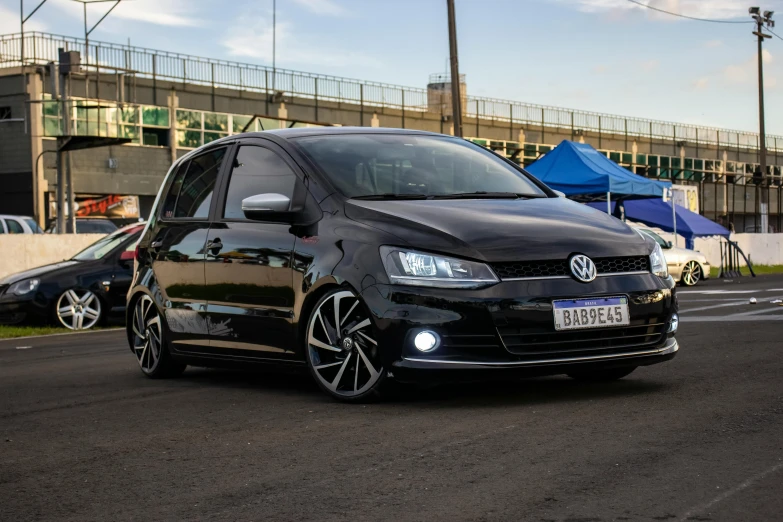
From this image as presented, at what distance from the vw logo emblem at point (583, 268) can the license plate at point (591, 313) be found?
0.39 feet

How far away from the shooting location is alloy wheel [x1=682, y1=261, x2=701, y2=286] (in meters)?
27.8

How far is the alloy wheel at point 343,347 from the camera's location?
22.5ft

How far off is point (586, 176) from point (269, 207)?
20.1 meters

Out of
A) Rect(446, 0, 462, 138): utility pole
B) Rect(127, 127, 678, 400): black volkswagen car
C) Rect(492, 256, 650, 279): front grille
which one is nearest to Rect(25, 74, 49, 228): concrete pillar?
Rect(446, 0, 462, 138): utility pole

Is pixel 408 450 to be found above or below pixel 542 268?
below

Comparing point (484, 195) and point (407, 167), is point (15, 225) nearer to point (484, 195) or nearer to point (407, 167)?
point (407, 167)

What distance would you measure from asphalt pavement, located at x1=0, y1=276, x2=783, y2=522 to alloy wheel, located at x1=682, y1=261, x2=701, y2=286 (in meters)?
19.5

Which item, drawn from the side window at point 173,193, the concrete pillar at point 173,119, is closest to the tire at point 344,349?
the side window at point 173,193

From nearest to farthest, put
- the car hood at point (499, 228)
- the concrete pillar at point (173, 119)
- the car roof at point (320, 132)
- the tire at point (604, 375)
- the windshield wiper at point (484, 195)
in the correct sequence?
the car hood at point (499, 228)
the windshield wiper at point (484, 195)
the tire at point (604, 375)
the car roof at point (320, 132)
the concrete pillar at point (173, 119)

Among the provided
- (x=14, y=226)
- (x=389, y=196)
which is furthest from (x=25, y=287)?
(x=14, y=226)

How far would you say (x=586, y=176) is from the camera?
88.0 ft

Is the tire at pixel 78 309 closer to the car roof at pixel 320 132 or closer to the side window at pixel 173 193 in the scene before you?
the side window at pixel 173 193

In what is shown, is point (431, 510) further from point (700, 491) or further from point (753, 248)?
point (753, 248)

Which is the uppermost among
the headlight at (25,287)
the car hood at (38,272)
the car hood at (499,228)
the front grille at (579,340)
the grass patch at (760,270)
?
the car hood at (499,228)
